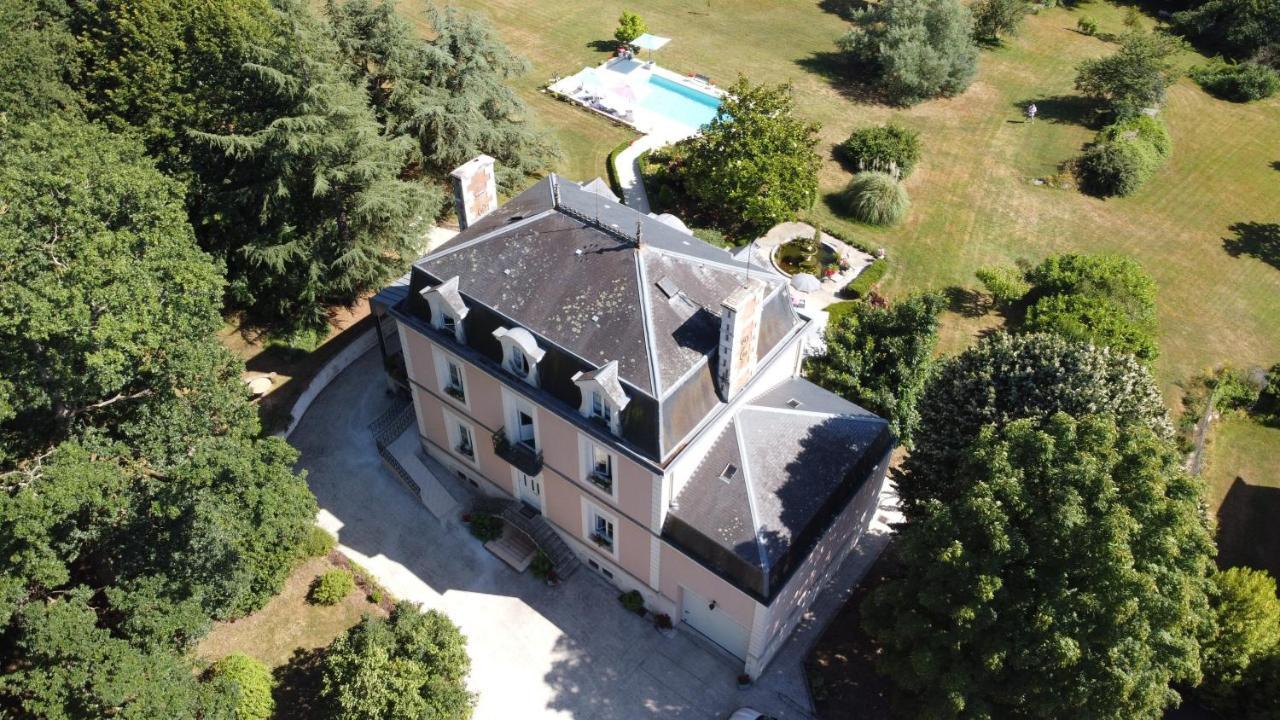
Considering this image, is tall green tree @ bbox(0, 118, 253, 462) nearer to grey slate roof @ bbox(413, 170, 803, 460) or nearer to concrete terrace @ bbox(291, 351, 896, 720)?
concrete terrace @ bbox(291, 351, 896, 720)

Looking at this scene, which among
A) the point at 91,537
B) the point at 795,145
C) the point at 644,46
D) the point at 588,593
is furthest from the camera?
the point at 644,46

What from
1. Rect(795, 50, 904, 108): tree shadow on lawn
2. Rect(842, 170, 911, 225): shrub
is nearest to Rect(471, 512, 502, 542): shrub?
Rect(842, 170, 911, 225): shrub

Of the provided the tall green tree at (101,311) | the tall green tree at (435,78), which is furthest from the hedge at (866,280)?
the tall green tree at (101,311)

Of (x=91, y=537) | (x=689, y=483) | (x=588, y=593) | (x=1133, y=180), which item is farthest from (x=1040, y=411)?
(x=1133, y=180)

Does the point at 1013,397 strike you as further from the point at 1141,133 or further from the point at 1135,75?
the point at 1135,75

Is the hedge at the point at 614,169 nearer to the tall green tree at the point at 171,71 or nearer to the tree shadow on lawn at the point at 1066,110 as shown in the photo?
the tall green tree at the point at 171,71

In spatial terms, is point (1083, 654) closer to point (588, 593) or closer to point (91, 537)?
point (588, 593)

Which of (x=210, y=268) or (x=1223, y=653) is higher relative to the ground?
(x=210, y=268)
